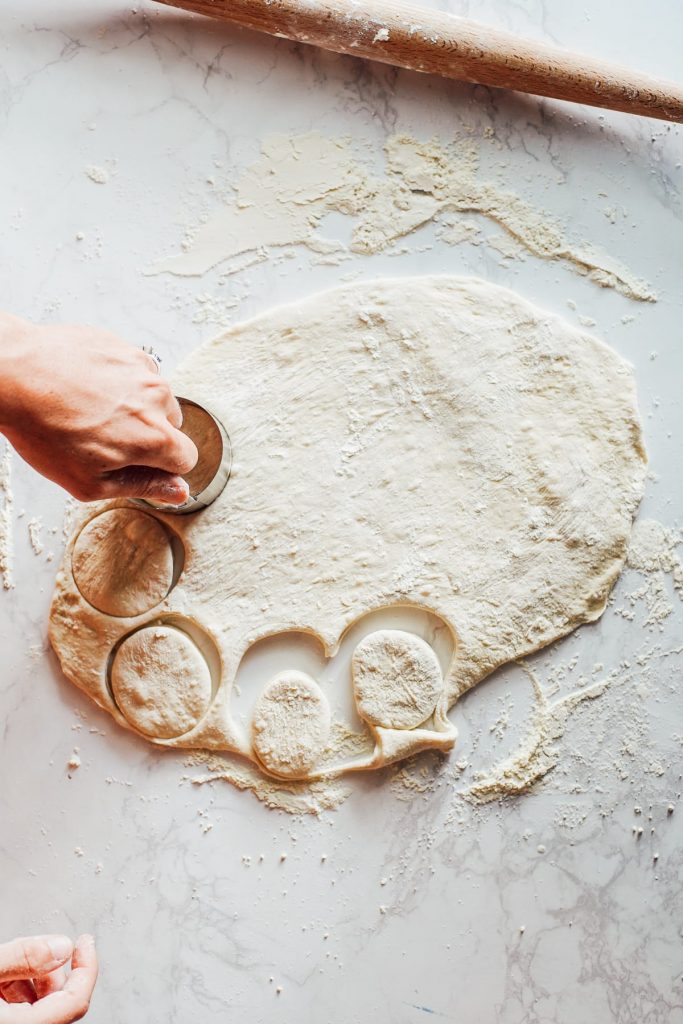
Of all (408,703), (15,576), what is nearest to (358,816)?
(408,703)

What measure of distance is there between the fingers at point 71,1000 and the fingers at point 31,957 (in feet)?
0.11

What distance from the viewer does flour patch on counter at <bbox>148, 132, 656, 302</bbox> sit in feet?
3.92

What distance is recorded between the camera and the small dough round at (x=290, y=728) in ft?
3.66

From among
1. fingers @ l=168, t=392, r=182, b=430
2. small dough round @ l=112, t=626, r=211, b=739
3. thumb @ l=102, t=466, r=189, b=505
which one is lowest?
small dough round @ l=112, t=626, r=211, b=739

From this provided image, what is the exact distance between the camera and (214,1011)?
1.15 meters

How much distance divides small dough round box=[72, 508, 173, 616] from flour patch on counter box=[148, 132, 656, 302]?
40 cm

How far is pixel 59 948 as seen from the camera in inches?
38.8

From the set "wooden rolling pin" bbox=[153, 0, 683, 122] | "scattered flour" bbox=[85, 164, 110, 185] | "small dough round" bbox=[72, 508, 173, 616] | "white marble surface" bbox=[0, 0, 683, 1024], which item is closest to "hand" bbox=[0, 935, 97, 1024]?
"white marble surface" bbox=[0, 0, 683, 1024]

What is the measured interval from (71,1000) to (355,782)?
1.49 feet

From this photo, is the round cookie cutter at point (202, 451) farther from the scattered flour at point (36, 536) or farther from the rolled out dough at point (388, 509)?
the scattered flour at point (36, 536)

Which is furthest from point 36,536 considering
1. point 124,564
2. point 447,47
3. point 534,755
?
point 447,47

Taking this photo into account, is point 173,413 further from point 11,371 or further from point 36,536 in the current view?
point 36,536

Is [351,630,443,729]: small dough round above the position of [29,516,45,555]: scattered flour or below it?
above

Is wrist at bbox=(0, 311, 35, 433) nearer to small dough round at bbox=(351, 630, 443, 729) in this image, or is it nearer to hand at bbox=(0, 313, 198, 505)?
hand at bbox=(0, 313, 198, 505)
